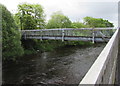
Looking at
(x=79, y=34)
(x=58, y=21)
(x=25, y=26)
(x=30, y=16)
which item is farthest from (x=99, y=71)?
(x=58, y=21)

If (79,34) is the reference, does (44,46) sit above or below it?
below

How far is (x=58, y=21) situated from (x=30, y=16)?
7.04 meters

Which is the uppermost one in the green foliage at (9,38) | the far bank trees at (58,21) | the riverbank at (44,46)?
the far bank trees at (58,21)

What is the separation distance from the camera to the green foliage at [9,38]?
34.1 feet

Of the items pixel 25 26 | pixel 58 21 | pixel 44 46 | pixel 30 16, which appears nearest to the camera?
pixel 44 46

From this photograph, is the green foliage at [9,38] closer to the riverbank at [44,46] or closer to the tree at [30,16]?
the riverbank at [44,46]

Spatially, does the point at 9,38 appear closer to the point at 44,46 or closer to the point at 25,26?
the point at 44,46

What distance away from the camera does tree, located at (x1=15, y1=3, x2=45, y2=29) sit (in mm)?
20291

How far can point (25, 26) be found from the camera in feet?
68.0

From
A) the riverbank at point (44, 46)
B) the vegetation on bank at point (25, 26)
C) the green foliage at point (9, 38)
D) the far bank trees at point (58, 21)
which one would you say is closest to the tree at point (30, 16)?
the vegetation on bank at point (25, 26)

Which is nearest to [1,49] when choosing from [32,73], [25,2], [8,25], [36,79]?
[8,25]

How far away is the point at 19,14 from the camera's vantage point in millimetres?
20438

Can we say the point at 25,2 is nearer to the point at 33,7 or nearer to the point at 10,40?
the point at 33,7

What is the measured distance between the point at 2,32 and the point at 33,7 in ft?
40.2
